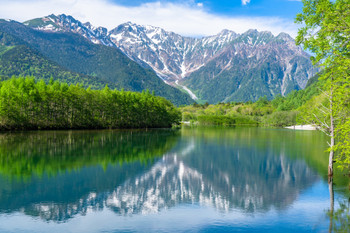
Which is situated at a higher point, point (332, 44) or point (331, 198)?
point (332, 44)

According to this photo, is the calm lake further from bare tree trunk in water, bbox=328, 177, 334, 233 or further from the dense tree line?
the dense tree line

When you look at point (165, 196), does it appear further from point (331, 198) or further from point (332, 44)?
point (332, 44)

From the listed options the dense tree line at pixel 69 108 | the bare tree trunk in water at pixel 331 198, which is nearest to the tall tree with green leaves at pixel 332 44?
the bare tree trunk in water at pixel 331 198

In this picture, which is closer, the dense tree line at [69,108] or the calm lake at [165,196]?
the calm lake at [165,196]

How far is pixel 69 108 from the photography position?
11612cm

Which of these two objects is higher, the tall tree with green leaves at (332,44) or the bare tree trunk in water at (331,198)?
the tall tree with green leaves at (332,44)

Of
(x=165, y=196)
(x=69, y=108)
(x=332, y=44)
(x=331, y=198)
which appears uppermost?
(x=332, y=44)

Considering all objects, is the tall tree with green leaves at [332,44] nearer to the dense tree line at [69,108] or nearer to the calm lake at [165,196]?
the calm lake at [165,196]

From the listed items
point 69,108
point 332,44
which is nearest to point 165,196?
point 332,44

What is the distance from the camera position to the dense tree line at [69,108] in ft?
312

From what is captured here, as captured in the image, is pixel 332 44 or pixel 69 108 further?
pixel 69 108

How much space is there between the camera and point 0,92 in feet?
306

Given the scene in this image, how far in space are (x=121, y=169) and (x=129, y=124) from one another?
363 feet

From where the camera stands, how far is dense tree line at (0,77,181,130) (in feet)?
312
